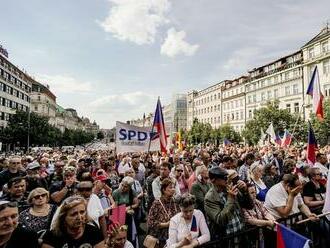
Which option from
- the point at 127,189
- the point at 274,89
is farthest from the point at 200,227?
the point at 274,89

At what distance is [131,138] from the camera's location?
1123 centimetres

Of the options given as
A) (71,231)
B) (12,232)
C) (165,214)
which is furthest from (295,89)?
(12,232)

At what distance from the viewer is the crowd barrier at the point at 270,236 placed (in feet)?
13.0

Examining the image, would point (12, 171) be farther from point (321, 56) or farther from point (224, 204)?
point (321, 56)

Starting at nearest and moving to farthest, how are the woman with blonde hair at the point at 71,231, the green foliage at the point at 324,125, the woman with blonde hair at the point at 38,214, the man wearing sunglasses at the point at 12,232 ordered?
the man wearing sunglasses at the point at 12,232 → the woman with blonde hair at the point at 71,231 → the woman with blonde hair at the point at 38,214 → the green foliage at the point at 324,125

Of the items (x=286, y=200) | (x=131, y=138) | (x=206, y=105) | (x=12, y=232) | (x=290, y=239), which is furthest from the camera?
(x=206, y=105)

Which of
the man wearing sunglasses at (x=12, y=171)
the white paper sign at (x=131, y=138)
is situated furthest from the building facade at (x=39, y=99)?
the man wearing sunglasses at (x=12, y=171)

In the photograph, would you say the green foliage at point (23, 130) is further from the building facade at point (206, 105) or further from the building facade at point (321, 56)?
the building facade at point (206, 105)

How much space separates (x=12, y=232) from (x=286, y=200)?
3695 millimetres

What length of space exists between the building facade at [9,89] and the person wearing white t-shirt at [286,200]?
63869 mm

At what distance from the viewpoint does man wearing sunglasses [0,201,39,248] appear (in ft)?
10.4

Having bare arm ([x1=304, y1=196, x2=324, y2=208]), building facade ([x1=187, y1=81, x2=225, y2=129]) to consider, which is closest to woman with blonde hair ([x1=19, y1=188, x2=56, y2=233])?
bare arm ([x1=304, y1=196, x2=324, y2=208])

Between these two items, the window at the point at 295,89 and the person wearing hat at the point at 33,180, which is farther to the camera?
the window at the point at 295,89

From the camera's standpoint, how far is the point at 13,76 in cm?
7088
